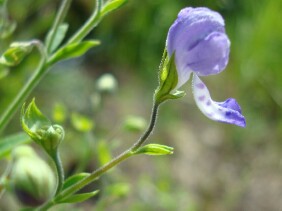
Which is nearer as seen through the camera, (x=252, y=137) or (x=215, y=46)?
(x=215, y=46)

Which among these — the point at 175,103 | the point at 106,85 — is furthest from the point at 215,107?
the point at 175,103

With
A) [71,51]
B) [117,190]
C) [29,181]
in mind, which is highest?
[71,51]

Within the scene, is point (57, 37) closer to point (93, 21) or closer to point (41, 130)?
point (93, 21)

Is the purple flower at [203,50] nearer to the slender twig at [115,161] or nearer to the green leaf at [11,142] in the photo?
the slender twig at [115,161]

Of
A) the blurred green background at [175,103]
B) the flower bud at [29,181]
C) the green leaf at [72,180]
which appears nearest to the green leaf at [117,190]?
the flower bud at [29,181]

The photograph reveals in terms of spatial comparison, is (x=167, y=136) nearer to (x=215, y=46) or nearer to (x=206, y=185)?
(x=206, y=185)

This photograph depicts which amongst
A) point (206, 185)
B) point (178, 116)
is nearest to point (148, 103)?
point (178, 116)
